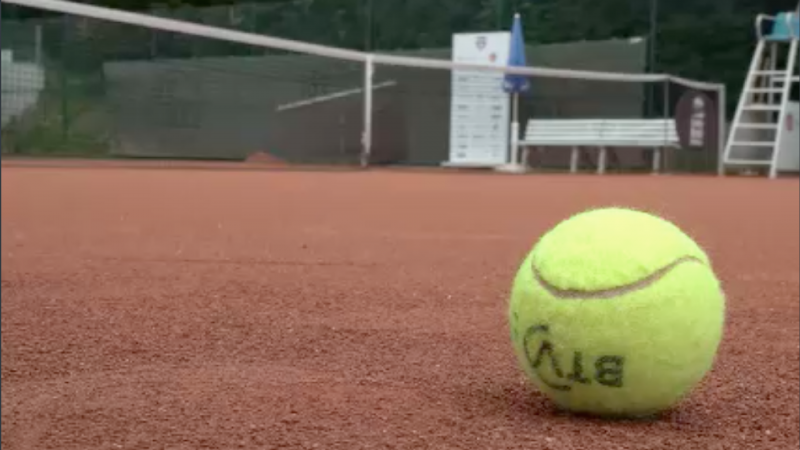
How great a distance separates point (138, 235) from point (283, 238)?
623mm

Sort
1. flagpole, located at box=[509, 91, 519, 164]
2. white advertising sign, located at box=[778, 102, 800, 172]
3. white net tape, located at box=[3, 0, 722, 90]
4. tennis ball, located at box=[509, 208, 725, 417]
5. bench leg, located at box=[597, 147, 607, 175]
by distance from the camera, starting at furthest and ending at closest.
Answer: flagpole, located at box=[509, 91, 519, 164]
bench leg, located at box=[597, 147, 607, 175]
white advertising sign, located at box=[778, 102, 800, 172]
white net tape, located at box=[3, 0, 722, 90]
tennis ball, located at box=[509, 208, 725, 417]

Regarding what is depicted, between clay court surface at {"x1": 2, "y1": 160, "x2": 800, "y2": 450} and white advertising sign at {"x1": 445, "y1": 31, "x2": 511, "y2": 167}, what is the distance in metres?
9.90

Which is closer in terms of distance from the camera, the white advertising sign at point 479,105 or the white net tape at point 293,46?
the white net tape at point 293,46

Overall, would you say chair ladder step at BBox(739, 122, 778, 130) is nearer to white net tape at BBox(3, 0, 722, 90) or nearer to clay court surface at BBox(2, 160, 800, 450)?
white net tape at BBox(3, 0, 722, 90)

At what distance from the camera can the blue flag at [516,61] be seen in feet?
49.5

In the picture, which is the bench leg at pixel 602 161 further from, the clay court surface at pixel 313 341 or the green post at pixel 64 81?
the clay court surface at pixel 313 341

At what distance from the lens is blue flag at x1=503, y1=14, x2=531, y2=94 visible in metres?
15.1

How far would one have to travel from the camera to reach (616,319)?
159 cm

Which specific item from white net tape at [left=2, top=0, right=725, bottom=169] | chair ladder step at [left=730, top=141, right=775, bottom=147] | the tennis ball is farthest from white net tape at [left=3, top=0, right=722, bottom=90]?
the tennis ball

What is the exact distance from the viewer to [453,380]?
1966mm

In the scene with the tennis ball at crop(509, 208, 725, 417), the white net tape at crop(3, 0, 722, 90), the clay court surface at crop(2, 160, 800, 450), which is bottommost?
the clay court surface at crop(2, 160, 800, 450)

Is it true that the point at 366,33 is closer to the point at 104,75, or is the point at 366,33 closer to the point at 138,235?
the point at 104,75

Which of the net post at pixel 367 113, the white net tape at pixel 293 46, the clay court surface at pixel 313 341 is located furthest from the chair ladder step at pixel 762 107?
the clay court surface at pixel 313 341

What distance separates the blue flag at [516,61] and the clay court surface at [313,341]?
9.43 metres
